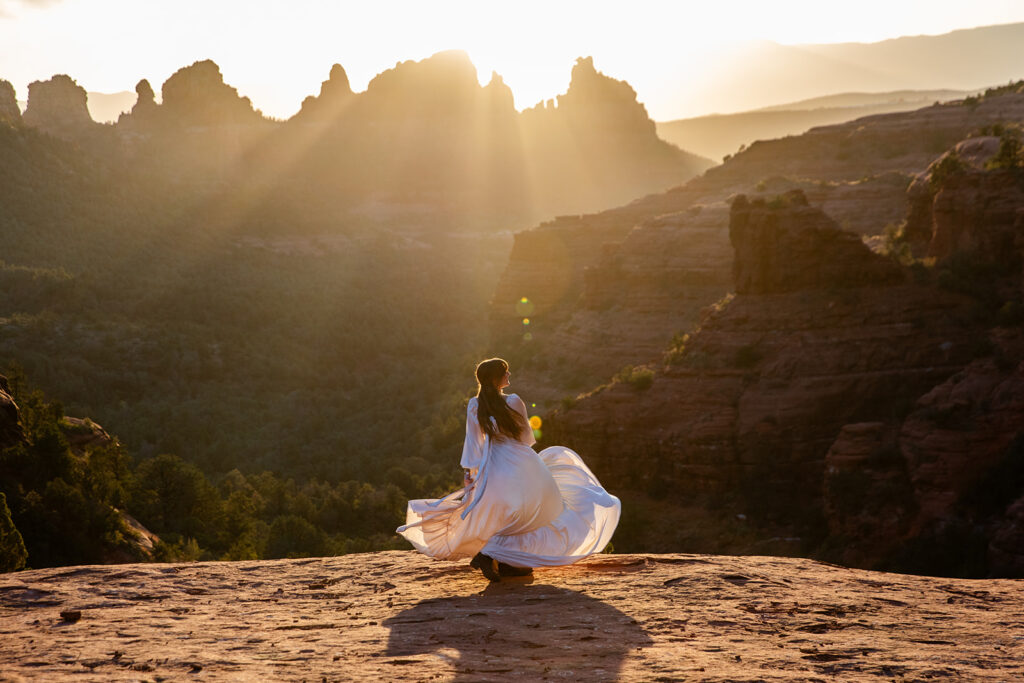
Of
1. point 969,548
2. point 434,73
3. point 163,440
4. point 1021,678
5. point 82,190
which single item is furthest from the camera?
point 434,73

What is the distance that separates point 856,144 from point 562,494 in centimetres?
5475

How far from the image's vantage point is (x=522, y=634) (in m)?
5.82

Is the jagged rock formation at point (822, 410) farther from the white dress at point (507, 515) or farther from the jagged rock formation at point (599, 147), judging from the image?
the jagged rock formation at point (599, 147)

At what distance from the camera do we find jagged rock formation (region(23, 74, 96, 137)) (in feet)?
310

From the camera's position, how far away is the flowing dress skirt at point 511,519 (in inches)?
286

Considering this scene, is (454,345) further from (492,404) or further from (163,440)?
(492,404)

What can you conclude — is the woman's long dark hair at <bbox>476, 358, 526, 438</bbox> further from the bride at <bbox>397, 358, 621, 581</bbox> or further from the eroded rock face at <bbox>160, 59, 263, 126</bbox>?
the eroded rock face at <bbox>160, 59, 263, 126</bbox>

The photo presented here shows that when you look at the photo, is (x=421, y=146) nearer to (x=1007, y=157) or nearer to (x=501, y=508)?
(x=1007, y=157)

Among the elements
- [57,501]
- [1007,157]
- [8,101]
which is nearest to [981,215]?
[1007,157]

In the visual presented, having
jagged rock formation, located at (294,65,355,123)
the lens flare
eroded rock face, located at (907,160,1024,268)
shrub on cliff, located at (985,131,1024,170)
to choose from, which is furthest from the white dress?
jagged rock formation, located at (294,65,355,123)

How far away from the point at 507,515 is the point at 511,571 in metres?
0.61

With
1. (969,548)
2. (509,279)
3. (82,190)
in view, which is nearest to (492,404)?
A: (969,548)

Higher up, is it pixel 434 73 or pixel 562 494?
pixel 434 73

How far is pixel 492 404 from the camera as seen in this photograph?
7.34 meters
